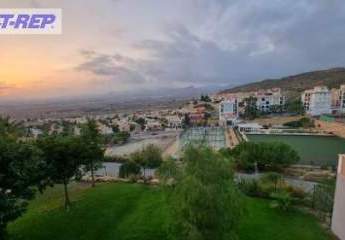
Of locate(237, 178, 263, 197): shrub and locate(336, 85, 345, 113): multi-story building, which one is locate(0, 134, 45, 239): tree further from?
locate(336, 85, 345, 113): multi-story building

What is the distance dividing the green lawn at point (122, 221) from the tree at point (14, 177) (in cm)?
229

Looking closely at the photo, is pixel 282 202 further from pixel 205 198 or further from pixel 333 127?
pixel 333 127

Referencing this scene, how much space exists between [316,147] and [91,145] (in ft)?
82.9

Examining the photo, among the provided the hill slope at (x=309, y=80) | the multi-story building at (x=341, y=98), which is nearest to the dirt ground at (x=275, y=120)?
the multi-story building at (x=341, y=98)

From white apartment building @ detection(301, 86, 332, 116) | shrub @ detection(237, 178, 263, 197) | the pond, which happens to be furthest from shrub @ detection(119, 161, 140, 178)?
white apartment building @ detection(301, 86, 332, 116)

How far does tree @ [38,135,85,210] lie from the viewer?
28.6 ft

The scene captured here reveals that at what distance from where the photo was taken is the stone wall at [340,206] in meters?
8.17

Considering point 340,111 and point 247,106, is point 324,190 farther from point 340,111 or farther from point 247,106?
point 340,111

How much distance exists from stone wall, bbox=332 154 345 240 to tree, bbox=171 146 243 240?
410 cm

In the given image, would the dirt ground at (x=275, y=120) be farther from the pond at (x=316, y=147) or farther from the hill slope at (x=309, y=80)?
the hill slope at (x=309, y=80)

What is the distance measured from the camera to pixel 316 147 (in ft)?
96.5

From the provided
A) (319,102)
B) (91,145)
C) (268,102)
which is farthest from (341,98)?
(91,145)

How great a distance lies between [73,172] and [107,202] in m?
1.65

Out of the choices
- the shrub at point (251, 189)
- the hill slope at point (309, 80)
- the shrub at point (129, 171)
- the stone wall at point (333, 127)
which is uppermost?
the hill slope at point (309, 80)
